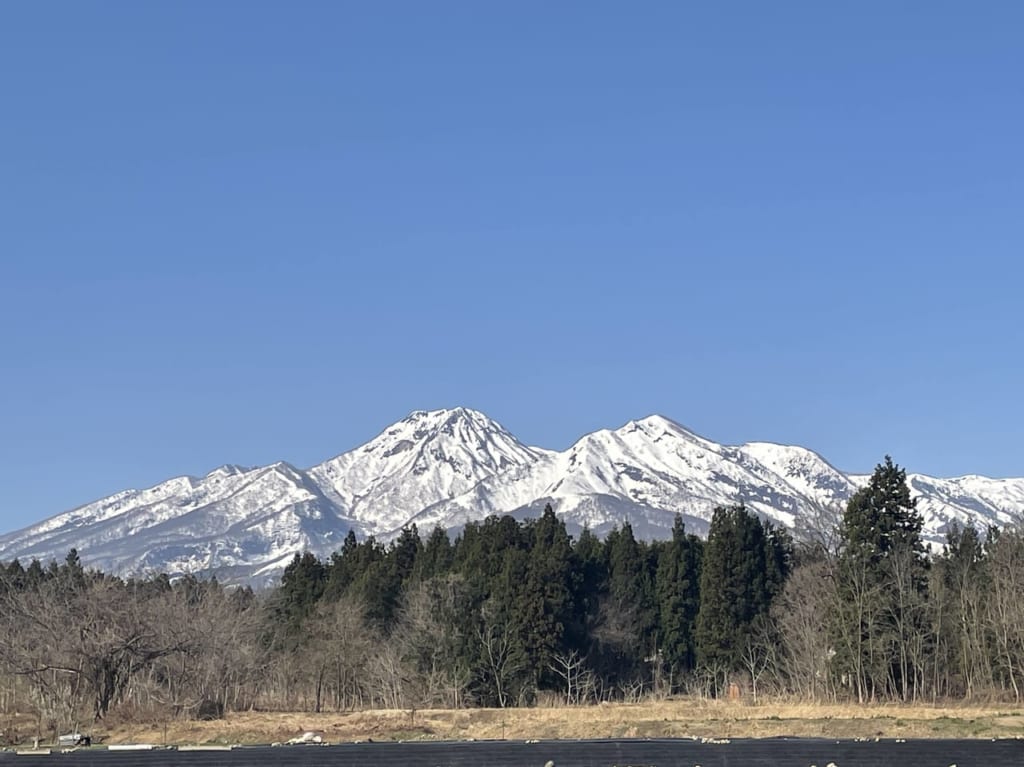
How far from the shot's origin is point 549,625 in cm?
7625

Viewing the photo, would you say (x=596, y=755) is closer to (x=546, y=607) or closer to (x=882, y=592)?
(x=882, y=592)

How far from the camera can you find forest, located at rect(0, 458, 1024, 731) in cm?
6438

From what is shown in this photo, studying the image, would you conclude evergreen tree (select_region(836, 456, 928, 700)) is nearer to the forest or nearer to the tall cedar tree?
the forest

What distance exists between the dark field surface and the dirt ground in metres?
3.11

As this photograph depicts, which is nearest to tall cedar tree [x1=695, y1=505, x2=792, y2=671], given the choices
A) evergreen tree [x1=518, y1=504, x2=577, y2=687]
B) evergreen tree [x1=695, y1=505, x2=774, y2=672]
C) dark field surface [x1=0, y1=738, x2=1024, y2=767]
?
evergreen tree [x1=695, y1=505, x2=774, y2=672]

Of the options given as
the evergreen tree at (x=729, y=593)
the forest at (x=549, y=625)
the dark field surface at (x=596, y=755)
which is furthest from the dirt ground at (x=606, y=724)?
the evergreen tree at (x=729, y=593)

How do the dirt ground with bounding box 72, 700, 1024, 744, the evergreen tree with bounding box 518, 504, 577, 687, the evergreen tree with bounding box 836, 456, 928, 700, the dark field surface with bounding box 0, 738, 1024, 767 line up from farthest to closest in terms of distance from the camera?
the evergreen tree with bounding box 518, 504, 577, 687 < the evergreen tree with bounding box 836, 456, 928, 700 < the dirt ground with bounding box 72, 700, 1024, 744 < the dark field surface with bounding box 0, 738, 1024, 767

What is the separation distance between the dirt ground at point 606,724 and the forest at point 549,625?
194 inches

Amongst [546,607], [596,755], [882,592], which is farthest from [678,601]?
[596,755]

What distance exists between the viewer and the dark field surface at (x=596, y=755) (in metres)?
41.6

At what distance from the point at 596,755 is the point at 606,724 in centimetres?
885

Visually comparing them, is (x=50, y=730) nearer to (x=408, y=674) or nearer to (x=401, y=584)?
(x=408, y=674)

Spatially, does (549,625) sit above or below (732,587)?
below

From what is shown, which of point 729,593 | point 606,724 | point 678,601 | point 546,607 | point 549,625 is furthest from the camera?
point 678,601
